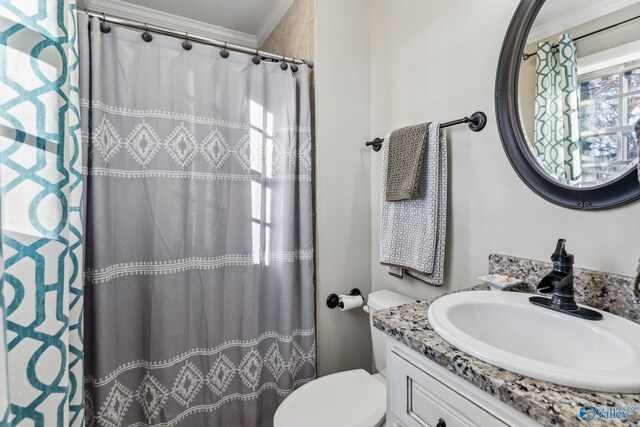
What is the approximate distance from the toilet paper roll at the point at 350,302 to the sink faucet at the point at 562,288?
865 millimetres

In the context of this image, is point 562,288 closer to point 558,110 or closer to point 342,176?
point 558,110

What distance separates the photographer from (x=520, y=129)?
980 mm

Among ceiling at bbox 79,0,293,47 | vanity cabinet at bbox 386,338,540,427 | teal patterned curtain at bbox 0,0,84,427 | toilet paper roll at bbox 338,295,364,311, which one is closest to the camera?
teal patterned curtain at bbox 0,0,84,427

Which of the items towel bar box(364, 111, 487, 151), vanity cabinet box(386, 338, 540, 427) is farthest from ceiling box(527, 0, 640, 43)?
vanity cabinet box(386, 338, 540, 427)

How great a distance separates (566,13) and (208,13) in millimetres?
1947

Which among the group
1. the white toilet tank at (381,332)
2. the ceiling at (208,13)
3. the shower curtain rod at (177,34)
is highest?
the ceiling at (208,13)

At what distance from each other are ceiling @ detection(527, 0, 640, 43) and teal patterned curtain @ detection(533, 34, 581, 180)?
1.3 inches

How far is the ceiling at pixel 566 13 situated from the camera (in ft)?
2.64

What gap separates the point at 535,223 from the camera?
95 centimetres

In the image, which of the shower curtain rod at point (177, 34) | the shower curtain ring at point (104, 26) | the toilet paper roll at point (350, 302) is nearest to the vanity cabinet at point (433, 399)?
the toilet paper roll at point (350, 302)

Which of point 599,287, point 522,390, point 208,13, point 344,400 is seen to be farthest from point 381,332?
point 208,13

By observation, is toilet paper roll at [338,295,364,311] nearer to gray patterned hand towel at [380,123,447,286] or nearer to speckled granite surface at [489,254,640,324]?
gray patterned hand towel at [380,123,447,286]

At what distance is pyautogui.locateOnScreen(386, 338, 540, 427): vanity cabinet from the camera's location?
0.54 meters

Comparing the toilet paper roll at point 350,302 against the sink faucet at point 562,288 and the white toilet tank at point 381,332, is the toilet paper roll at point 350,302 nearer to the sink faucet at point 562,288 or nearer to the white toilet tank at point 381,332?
the white toilet tank at point 381,332
